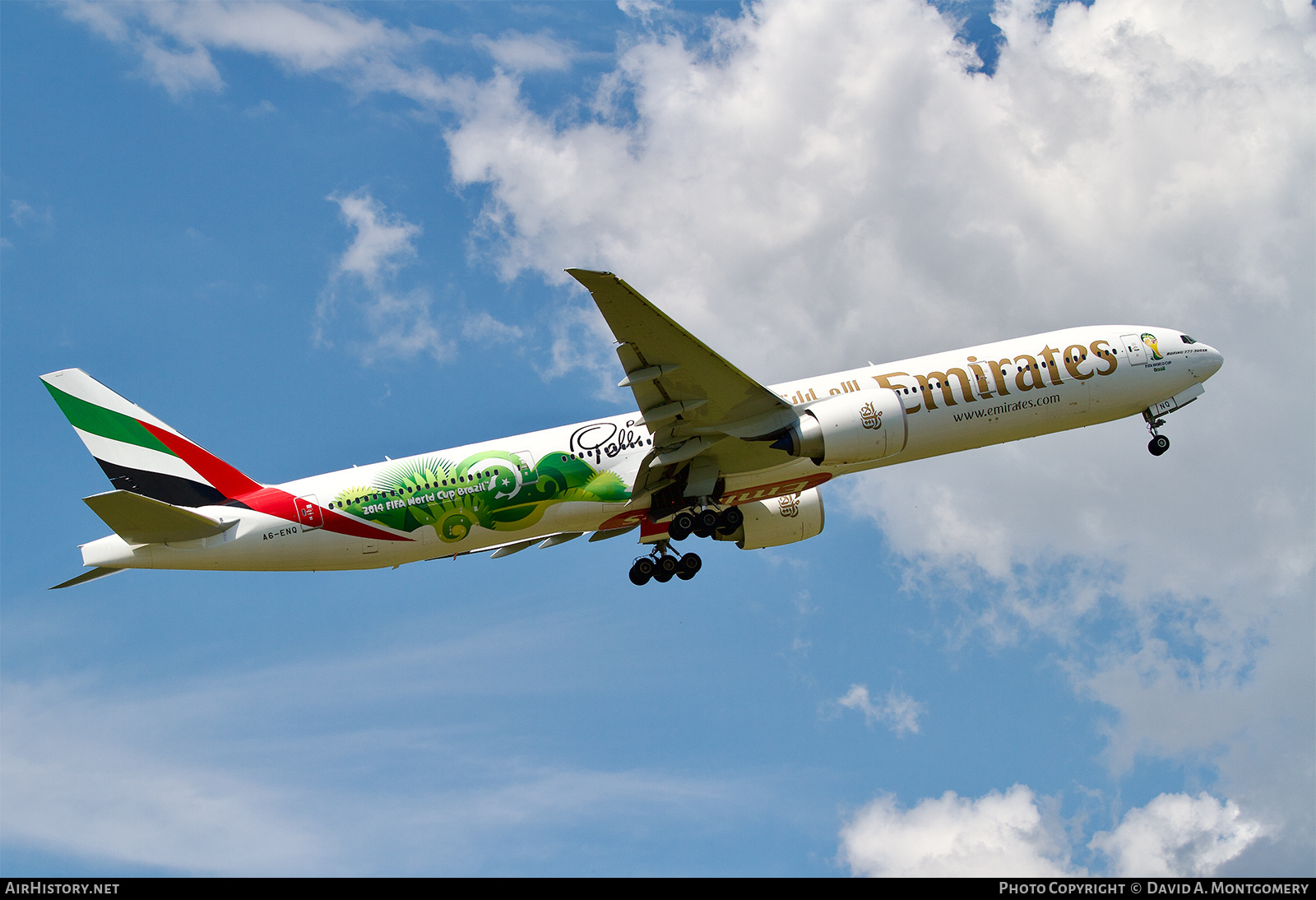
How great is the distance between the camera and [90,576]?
29.9 metres

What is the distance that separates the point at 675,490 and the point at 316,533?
10.7 metres

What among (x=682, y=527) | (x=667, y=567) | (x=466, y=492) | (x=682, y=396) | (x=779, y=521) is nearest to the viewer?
(x=682, y=396)

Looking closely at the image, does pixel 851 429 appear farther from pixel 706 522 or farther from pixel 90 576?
pixel 90 576

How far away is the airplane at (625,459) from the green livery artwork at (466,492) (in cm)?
5

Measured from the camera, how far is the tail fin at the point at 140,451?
Result: 104 ft

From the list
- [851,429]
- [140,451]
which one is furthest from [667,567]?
[140,451]

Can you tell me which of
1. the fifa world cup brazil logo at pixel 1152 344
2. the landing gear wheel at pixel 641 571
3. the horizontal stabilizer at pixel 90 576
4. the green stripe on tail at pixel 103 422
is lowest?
the horizontal stabilizer at pixel 90 576

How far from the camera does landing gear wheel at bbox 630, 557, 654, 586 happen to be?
34531mm

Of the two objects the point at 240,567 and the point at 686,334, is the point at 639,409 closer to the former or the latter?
the point at 686,334

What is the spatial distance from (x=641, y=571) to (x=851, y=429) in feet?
29.7

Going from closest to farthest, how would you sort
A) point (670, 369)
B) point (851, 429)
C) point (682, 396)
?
point (670, 369) < point (682, 396) < point (851, 429)
